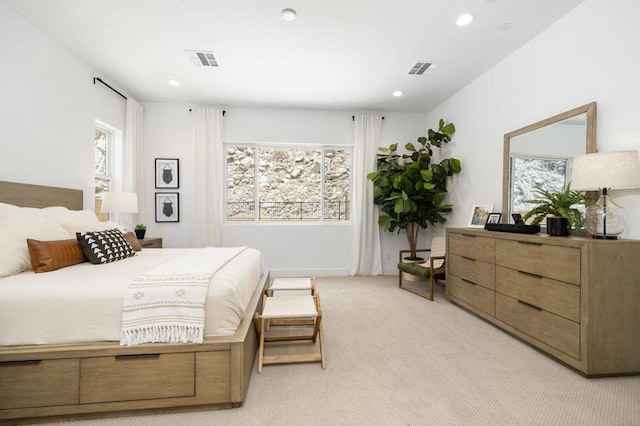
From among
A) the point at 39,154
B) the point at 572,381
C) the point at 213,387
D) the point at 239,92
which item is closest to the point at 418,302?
the point at 572,381

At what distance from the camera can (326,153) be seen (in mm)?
5051

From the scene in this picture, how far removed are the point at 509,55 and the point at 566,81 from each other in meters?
0.87

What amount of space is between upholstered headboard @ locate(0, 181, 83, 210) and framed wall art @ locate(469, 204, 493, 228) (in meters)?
4.74

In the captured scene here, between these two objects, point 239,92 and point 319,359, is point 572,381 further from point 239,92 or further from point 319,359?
point 239,92

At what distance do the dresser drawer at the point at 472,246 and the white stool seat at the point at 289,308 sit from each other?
1.84 meters

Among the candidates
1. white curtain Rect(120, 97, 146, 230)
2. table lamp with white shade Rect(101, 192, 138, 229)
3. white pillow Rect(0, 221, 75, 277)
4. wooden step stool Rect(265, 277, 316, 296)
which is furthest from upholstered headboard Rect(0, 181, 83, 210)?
wooden step stool Rect(265, 277, 316, 296)

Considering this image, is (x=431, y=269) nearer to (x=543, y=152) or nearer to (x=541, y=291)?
(x=541, y=291)

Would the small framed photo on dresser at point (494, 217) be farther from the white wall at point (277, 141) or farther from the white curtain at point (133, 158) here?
the white curtain at point (133, 158)

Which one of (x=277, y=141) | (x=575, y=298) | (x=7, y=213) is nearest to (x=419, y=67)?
(x=277, y=141)

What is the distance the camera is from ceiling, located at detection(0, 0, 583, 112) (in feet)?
7.91

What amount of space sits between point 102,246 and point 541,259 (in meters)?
3.47

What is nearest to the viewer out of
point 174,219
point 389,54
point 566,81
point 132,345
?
point 132,345

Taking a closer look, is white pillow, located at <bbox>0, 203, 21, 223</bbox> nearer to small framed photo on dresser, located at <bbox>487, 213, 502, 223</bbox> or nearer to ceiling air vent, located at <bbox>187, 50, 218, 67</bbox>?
ceiling air vent, located at <bbox>187, 50, 218, 67</bbox>

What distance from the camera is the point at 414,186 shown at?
4.35 m
